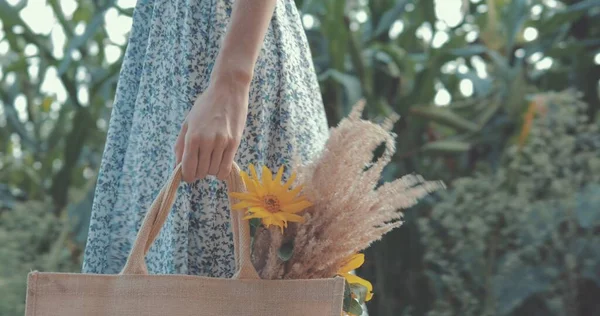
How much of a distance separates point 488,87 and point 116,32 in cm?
127

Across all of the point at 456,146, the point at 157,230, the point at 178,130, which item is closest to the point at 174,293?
the point at 157,230

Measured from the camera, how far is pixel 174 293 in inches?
33.7

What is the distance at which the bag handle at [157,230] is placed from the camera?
86cm

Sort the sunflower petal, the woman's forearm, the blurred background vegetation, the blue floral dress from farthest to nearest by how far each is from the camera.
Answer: the blurred background vegetation < the blue floral dress < the woman's forearm < the sunflower petal

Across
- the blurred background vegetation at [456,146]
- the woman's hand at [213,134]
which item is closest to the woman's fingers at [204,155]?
the woman's hand at [213,134]

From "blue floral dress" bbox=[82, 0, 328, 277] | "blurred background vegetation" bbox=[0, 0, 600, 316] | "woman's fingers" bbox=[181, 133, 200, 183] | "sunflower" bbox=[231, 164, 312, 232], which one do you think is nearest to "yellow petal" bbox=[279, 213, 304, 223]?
"sunflower" bbox=[231, 164, 312, 232]

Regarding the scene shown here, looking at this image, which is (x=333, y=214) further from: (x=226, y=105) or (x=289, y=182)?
(x=226, y=105)

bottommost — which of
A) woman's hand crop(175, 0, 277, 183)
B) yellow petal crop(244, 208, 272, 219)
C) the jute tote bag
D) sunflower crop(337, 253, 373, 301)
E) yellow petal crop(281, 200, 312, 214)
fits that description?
the jute tote bag

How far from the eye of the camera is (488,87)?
2.63 m

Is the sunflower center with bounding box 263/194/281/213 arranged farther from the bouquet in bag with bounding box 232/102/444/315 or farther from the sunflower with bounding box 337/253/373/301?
the sunflower with bounding box 337/253/373/301

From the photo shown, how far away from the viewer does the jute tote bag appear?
2.79 feet

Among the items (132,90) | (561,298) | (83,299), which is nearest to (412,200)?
(83,299)

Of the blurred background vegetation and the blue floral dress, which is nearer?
the blue floral dress

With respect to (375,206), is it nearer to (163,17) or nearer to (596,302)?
(163,17)
